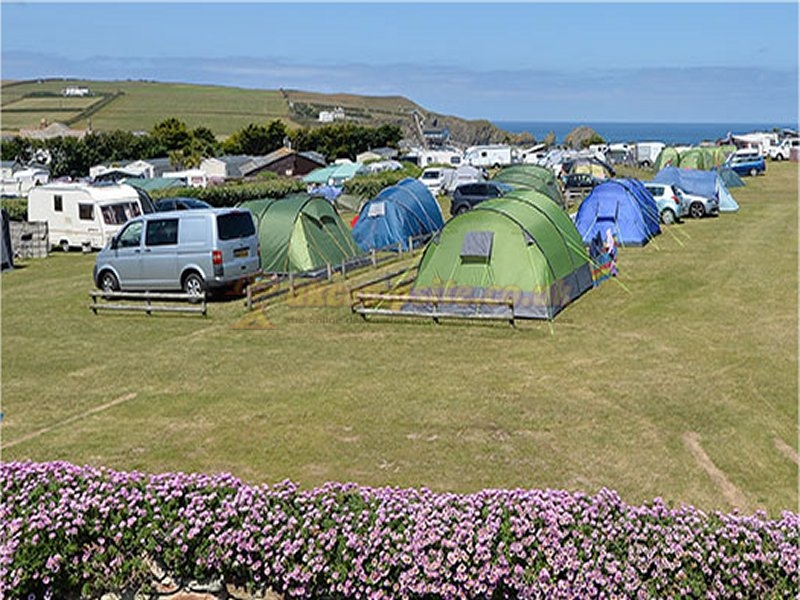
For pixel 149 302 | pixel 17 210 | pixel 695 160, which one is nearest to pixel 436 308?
pixel 149 302

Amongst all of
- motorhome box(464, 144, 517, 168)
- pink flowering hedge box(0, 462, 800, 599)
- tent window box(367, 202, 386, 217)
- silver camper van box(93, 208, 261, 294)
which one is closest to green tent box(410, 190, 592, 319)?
silver camper van box(93, 208, 261, 294)

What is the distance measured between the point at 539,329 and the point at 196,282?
7.61m

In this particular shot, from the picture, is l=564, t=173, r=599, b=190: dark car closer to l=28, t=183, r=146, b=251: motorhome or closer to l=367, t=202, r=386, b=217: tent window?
l=367, t=202, r=386, b=217: tent window

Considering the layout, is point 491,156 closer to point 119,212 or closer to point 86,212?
point 119,212

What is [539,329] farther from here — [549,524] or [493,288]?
[549,524]

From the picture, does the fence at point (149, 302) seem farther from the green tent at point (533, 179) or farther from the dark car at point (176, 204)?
the green tent at point (533, 179)

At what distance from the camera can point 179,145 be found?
300ft

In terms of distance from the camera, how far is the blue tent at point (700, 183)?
35000 millimetres

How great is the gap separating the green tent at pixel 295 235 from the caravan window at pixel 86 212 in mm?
9359

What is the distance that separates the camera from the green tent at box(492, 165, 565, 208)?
3366 centimetres

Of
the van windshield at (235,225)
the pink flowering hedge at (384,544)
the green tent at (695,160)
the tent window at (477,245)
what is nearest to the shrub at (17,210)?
Answer: the van windshield at (235,225)

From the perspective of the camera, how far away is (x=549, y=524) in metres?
6.28

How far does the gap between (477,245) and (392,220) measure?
31.7 ft

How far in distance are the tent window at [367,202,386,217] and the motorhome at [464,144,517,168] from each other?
136ft
